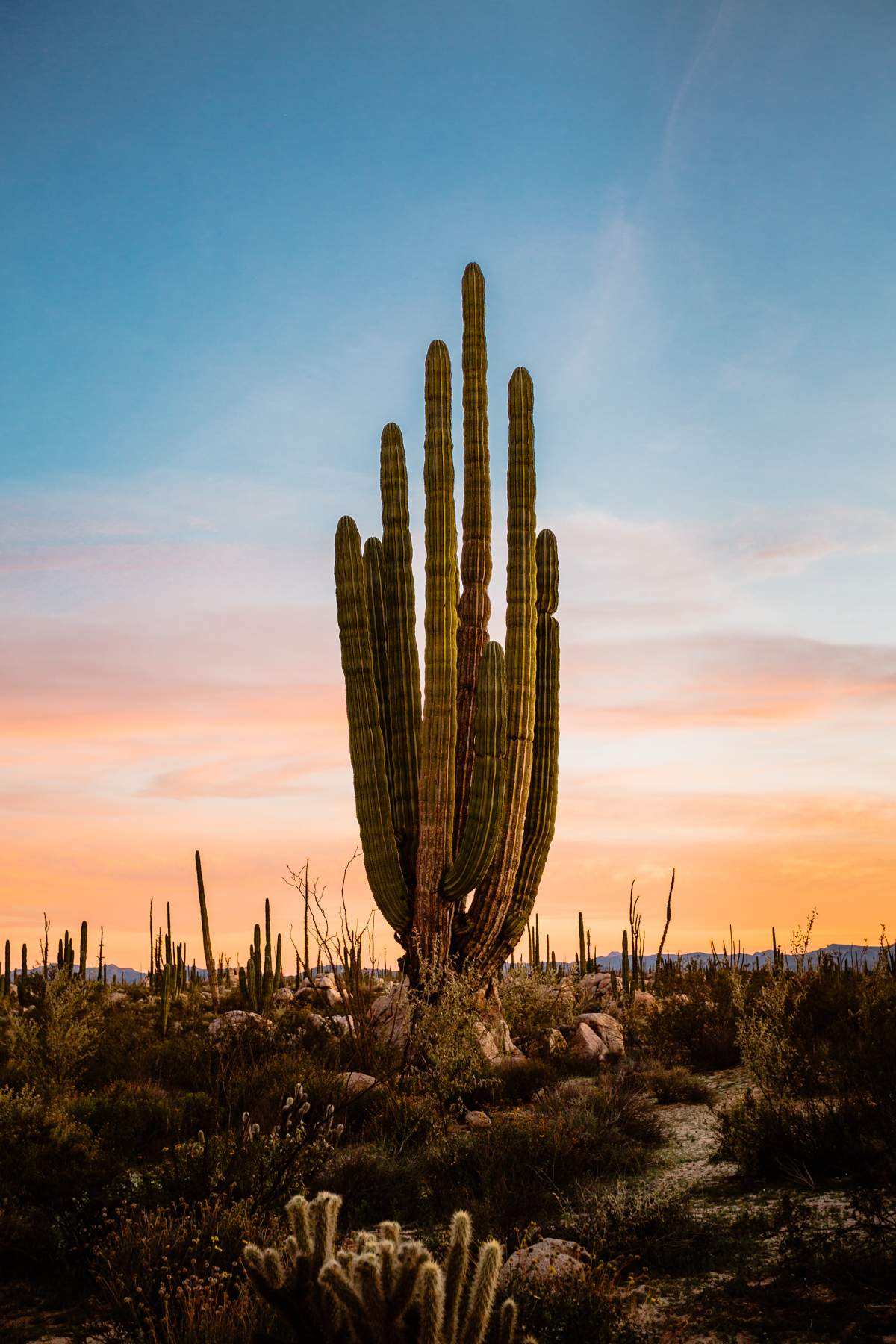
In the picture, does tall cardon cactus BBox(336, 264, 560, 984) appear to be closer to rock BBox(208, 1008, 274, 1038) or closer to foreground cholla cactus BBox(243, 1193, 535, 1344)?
rock BBox(208, 1008, 274, 1038)

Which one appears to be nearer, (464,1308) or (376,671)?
(464,1308)

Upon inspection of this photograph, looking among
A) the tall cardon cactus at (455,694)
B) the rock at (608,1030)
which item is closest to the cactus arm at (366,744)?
the tall cardon cactus at (455,694)

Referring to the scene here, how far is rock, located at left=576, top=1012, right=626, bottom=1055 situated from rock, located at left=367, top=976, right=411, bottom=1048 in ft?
10.0

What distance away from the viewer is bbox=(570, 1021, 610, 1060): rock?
14297 mm

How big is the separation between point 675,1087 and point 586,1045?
3030 mm

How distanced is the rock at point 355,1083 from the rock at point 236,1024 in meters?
2.93

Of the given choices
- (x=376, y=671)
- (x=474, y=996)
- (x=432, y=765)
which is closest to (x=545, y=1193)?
(x=474, y=996)

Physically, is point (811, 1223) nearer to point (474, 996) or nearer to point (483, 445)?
point (474, 996)

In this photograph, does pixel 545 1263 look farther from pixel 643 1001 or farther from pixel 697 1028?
pixel 643 1001

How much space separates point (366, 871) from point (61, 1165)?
7455 millimetres

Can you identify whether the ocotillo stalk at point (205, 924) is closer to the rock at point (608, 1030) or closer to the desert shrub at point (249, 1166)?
the rock at point (608, 1030)

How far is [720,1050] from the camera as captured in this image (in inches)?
536

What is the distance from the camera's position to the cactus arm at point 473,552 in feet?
50.6

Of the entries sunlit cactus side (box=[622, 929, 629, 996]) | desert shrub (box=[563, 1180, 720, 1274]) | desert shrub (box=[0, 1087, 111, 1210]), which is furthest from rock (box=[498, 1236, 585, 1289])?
sunlit cactus side (box=[622, 929, 629, 996])
